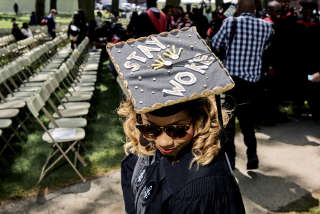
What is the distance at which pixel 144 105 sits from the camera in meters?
1.23

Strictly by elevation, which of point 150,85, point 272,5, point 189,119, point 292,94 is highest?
point 272,5

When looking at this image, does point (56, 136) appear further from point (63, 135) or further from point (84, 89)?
point (84, 89)

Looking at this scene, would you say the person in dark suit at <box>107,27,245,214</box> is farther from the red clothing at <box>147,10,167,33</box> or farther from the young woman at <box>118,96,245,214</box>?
the red clothing at <box>147,10,167,33</box>

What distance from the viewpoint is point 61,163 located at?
464cm

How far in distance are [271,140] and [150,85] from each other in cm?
429

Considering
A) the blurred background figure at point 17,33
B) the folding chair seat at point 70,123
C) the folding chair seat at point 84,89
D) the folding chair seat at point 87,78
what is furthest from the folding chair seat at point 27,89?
the blurred background figure at point 17,33

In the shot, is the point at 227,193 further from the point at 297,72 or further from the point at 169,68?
the point at 297,72

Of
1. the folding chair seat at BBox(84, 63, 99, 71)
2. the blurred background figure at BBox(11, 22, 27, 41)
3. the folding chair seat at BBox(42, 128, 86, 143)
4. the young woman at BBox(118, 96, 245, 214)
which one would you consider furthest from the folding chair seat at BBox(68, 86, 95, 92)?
the blurred background figure at BBox(11, 22, 27, 41)

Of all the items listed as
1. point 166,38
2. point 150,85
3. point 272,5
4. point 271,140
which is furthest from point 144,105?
point 272,5

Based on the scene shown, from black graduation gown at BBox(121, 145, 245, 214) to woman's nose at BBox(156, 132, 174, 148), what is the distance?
0.07 metres

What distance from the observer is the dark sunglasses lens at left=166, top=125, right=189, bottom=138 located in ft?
4.28

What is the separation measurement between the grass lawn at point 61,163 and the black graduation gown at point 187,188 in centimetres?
227

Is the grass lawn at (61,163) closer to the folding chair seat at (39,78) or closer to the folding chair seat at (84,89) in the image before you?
the folding chair seat at (84,89)

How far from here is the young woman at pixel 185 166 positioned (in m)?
1.17
